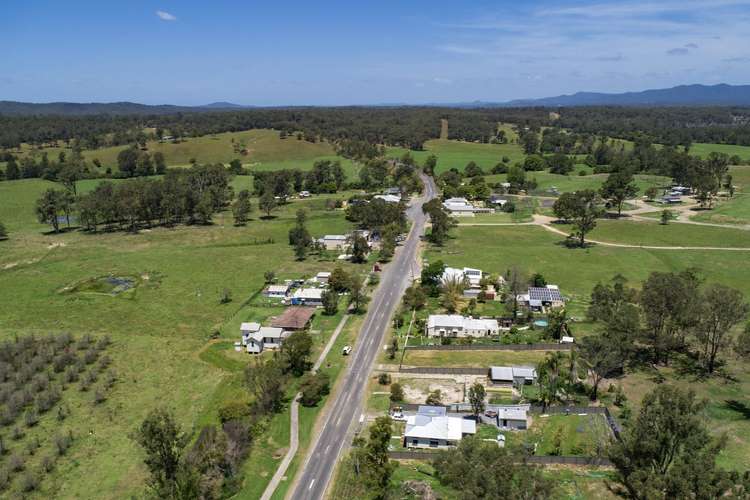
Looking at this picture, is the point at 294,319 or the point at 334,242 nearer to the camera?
the point at 294,319

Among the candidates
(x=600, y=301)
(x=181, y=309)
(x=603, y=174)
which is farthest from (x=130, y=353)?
(x=603, y=174)

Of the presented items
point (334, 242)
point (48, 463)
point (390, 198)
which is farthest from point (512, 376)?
point (390, 198)

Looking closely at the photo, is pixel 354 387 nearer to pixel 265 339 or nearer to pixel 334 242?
pixel 265 339

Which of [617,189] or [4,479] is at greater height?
[617,189]

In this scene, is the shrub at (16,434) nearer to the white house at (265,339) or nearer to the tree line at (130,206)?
the white house at (265,339)

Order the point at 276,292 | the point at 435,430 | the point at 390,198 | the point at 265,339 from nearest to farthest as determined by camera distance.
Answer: the point at 435,430
the point at 265,339
the point at 276,292
the point at 390,198

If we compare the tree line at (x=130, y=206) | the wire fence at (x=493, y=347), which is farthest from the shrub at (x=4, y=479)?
the tree line at (x=130, y=206)

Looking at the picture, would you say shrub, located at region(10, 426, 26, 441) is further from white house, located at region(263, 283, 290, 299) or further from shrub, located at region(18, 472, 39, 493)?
white house, located at region(263, 283, 290, 299)
